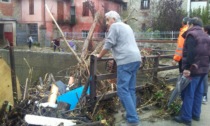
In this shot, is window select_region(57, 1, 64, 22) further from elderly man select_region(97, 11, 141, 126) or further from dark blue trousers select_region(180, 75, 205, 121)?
elderly man select_region(97, 11, 141, 126)

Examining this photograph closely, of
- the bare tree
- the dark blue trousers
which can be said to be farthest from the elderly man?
the bare tree

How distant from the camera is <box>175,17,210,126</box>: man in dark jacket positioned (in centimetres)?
455

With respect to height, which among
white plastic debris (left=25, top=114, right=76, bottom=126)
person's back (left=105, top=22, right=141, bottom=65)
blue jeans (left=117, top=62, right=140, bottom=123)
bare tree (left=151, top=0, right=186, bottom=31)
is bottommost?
white plastic debris (left=25, top=114, right=76, bottom=126)

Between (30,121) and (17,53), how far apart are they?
745 inches

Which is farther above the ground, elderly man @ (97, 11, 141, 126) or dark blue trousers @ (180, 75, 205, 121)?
elderly man @ (97, 11, 141, 126)

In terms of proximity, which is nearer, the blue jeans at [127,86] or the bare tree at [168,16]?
the blue jeans at [127,86]

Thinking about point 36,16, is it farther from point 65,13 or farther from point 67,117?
point 67,117

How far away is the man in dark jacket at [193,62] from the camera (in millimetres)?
4547

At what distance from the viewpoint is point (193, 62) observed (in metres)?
4.57

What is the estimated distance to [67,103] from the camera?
511 centimetres

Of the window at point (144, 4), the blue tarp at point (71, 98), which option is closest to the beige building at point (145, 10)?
the window at point (144, 4)

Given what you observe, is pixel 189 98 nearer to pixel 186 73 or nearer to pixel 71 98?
pixel 186 73

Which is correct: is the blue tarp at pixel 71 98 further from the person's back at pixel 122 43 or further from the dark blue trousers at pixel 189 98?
the dark blue trousers at pixel 189 98

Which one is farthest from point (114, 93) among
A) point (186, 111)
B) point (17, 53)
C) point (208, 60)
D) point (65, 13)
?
point (65, 13)
